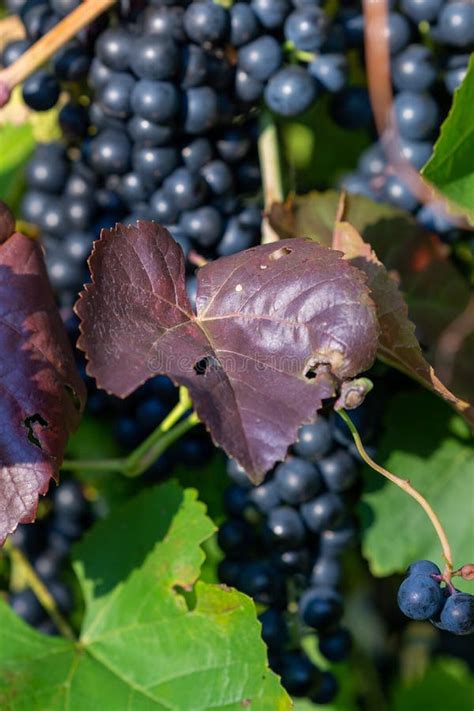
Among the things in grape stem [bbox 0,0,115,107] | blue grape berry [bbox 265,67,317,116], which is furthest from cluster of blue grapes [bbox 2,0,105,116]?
blue grape berry [bbox 265,67,317,116]

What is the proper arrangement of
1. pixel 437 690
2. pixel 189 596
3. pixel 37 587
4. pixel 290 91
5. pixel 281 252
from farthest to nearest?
pixel 437 690 < pixel 37 587 < pixel 290 91 < pixel 189 596 < pixel 281 252

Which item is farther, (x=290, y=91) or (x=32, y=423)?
(x=290, y=91)

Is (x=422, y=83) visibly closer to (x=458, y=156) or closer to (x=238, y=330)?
(x=458, y=156)

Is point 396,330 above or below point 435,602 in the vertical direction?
above

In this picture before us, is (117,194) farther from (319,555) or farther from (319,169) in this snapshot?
(319,555)

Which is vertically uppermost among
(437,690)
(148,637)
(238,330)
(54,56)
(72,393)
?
(54,56)

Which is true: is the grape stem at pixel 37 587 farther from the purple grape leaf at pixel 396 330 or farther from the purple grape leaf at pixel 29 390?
the purple grape leaf at pixel 396 330

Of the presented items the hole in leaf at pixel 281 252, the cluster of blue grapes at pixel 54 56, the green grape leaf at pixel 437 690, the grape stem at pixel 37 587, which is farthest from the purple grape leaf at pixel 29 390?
the green grape leaf at pixel 437 690

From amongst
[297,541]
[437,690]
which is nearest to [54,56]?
[297,541]
